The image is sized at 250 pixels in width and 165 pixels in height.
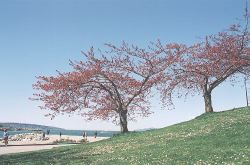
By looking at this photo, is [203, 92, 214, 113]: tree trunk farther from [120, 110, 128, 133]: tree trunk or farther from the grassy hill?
the grassy hill

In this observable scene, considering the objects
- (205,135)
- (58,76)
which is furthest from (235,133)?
(58,76)

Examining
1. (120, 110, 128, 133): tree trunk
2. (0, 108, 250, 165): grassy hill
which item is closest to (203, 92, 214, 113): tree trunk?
(120, 110, 128, 133): tree trunk

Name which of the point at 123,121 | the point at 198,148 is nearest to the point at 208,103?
the point at 123,121

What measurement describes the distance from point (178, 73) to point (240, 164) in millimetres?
35428

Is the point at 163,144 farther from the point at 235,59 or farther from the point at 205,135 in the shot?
the point at 235,59

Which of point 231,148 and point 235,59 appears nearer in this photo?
point 231,148

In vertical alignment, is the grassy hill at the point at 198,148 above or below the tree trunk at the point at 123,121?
below

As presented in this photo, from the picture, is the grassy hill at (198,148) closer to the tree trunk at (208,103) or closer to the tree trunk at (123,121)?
the tree trunk at (123,121)

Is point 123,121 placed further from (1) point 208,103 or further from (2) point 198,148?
(2) point 198,148

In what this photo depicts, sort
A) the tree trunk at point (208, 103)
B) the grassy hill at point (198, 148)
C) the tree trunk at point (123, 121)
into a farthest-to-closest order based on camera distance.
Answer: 1. the tree trunk at point (208, 103)
2. the tree trunk at point (123, 121)
3. the grassy hill at point (198, 148)

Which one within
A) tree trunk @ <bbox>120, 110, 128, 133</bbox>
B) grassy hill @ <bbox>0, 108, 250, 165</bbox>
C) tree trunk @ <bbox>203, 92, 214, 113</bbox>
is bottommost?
grassy hill @ <bbox>0, 108, 250, 165</bbox>

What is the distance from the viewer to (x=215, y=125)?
37.1 m

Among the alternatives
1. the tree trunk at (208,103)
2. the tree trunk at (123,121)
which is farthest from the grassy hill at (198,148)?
the tree trunk at (208,103)

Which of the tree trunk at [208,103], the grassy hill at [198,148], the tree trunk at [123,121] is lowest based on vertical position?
the grassy hill at [198,148]
